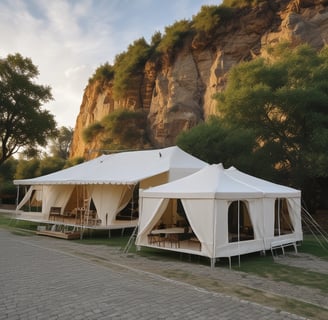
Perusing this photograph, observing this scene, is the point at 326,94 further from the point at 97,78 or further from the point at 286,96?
the point at 97,78

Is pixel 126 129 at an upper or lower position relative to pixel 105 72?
lower

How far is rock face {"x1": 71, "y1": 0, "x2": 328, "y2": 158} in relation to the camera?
2217 centimetres

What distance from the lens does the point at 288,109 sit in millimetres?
15508

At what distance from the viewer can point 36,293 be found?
4922mm

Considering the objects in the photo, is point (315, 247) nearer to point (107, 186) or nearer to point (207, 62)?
point (107, 186)

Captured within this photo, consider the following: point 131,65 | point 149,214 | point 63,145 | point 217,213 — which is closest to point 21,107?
point 131,65

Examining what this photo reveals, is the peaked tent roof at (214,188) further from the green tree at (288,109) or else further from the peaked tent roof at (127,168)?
the green tree at (288,109)

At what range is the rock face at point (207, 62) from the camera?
72.7ft

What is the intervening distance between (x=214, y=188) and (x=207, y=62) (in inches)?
833

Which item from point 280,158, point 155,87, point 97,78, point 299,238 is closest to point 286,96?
point 280,158

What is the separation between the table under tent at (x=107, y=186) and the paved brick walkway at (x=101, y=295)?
481cm

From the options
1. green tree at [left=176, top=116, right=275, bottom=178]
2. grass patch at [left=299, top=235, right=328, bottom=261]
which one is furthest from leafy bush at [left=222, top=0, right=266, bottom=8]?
grass patch at [left=299, top=235, right=328, bottom=261]

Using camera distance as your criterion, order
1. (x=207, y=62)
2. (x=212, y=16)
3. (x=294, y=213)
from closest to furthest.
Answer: (x=294, y=213) → (x=212, y=16) → (x=207, y=62)

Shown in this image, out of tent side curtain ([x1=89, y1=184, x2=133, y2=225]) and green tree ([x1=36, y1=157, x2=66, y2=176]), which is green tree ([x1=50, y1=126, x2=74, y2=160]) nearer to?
green tree ([x1=36, y1=157, x2=66, y2=176])
